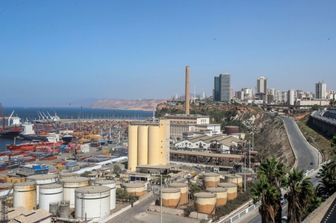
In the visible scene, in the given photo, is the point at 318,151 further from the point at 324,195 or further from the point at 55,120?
the point at 55,120

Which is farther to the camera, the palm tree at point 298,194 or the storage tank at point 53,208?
the storage tank at point 53,208

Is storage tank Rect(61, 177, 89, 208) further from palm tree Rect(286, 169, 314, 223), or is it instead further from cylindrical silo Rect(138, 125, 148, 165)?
palm tree Rect(286, 169, 314, 223)

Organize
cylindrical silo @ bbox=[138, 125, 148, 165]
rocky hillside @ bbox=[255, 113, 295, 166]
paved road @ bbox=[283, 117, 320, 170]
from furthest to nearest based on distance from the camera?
1. cylindrical silo @ bbox=[138, 125, 148, 165]
2. rocky hillside @ bbox=[255, 113, 295, 166]
3. paved road @ bbox=[283, 117, 320, 170]

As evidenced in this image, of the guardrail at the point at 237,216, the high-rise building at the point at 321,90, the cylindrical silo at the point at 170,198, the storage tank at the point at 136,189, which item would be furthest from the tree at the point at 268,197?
the high-rise building at the point at 321,90

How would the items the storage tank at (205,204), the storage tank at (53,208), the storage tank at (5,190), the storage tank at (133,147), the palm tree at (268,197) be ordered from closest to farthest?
the palm tree at (268,197) < the storage tank at (205,204) < the storage tank at (53,208) < the storage tank at (5,190) < the storage tank at (133,147)

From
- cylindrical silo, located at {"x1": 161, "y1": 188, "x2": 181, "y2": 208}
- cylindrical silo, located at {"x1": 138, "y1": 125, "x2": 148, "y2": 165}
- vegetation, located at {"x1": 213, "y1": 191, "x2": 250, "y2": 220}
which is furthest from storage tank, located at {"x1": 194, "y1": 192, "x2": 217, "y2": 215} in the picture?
cylindrical silo, located at {"x1": 138, "y1": 125, "x2": 148, "y2": 165}

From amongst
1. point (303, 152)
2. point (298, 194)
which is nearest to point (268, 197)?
point (298, 194)

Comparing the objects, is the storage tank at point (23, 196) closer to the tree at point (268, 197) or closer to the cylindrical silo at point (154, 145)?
the cylindrical silo at point (154, 145)
